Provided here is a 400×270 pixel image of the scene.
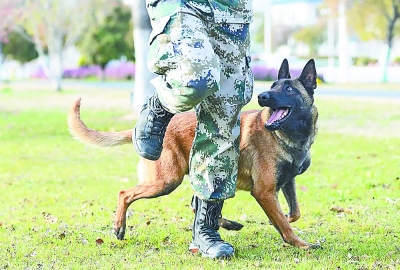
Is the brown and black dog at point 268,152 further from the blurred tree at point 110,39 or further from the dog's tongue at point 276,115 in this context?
the blurred tree at point 110,39

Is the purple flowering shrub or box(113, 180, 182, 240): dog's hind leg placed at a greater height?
box(113, 180, 182, 240): dog's hind leg

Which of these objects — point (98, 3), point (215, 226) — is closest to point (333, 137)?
point (215, 226)

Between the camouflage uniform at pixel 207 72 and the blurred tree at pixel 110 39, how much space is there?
41237 millimetres

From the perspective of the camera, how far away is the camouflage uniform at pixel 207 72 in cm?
331

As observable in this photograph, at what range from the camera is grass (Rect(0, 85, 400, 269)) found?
12.7 ft

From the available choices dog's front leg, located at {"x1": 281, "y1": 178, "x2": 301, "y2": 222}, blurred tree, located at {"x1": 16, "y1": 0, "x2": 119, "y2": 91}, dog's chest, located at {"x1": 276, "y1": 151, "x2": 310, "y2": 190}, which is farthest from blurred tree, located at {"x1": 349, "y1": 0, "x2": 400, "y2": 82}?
dog's chest, located at {"x1": 276, "y1": 151, "x2": 310, "y2": 190}

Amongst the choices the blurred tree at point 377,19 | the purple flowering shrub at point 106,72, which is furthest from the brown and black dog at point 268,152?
the purple flowering shrub at point 106,72

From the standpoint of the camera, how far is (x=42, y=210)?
552cm

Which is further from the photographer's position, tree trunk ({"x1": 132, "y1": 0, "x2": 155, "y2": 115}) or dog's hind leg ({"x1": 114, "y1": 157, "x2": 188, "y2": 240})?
tree trunk ({"x1": 132, "y1": 0, "x2": 155, "y2": 115})

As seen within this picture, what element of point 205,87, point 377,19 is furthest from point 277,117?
point 377,19

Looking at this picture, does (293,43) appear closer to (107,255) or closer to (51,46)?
(51,46)

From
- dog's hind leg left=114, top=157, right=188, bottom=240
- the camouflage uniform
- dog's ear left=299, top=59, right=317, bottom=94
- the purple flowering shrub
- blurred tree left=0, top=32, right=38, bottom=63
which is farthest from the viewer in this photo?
blurred tree left=0, top=32, right=38, bottom=63

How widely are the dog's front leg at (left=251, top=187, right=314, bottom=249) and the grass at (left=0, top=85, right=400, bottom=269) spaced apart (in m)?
0.07

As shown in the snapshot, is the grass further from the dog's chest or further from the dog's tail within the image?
the dog's tail
